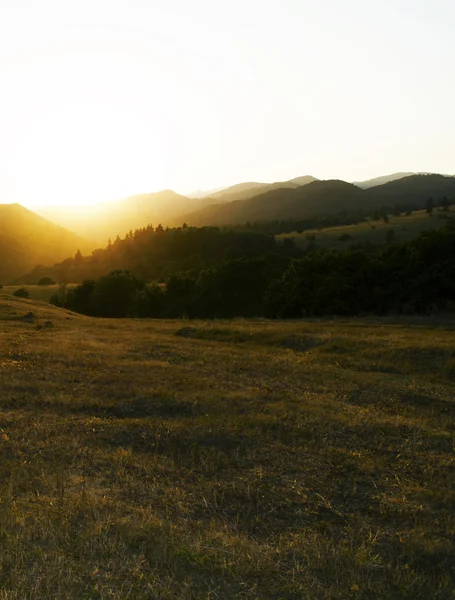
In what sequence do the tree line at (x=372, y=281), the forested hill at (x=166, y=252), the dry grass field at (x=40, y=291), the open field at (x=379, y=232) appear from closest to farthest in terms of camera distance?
the tree line at (x=372, y=281) → the dry grass field at (x=40, y=291) → the open field at (x=379, y=232) → the forested hill at (x=166, y=252)

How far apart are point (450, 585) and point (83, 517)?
3813 millimetres

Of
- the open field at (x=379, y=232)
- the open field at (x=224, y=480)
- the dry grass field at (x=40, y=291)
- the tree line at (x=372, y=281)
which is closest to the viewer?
the open field at (x=224, y=480)

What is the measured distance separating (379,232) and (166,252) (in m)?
44.2

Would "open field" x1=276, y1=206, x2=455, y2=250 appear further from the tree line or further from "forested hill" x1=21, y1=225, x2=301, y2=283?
the tree line

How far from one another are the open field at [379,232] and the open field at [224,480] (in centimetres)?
7335

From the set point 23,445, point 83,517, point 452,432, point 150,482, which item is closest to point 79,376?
point 23,445

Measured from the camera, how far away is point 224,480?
6.86 meters

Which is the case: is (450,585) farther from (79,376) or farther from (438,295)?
(438,295)

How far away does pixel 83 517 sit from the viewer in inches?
219

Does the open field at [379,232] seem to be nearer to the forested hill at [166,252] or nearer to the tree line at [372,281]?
the forested hill at [166,252]

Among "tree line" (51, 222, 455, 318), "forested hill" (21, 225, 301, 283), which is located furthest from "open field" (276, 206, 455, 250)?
"tree line" (51, 222, 455, 318)

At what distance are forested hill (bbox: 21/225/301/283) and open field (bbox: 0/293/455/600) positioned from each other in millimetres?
76039

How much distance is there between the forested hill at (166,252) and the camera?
9518 cm

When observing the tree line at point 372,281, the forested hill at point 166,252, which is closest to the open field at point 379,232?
the forested hill at point 166,252
